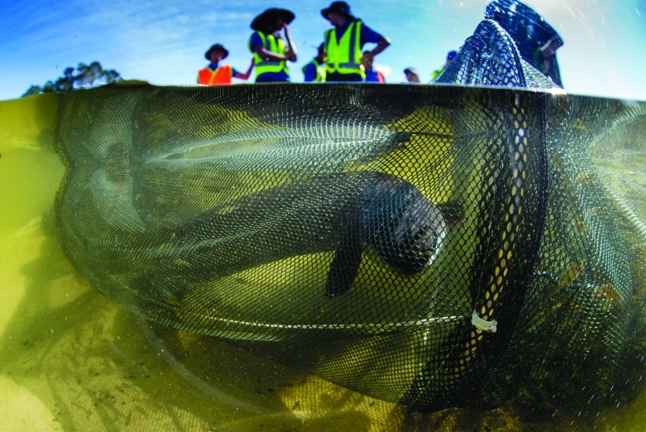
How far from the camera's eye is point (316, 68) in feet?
5.55

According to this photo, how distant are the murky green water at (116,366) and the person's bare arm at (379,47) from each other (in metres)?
0.65

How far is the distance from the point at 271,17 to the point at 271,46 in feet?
0.26

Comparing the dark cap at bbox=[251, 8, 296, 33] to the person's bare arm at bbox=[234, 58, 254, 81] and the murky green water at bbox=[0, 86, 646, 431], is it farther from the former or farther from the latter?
the murky green water at bbox=[0, 86, 646, 431]

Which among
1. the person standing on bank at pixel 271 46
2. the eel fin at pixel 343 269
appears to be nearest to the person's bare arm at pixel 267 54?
the person standing on bank at pixel 271 46

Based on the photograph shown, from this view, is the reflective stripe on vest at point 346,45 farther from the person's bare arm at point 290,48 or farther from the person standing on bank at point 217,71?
the person standing on bank at point 217,71

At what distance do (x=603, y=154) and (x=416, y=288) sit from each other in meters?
0.63

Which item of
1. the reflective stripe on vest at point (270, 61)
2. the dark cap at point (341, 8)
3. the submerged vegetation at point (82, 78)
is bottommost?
the submerged vegetation at point (82, 78)

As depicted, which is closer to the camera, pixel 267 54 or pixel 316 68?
pixel 267 54

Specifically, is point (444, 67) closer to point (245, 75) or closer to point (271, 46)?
point (271, 46)

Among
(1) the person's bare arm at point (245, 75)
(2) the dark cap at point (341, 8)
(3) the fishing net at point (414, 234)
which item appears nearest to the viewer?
(3) the fishing net at point (414, 234)

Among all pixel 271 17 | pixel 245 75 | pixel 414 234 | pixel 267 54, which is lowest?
pixel 414 234

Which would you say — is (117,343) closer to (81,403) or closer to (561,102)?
(81,403)

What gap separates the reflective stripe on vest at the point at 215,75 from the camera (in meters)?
1.40

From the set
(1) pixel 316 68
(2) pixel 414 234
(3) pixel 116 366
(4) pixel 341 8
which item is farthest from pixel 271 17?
(3) pixel 116 366
